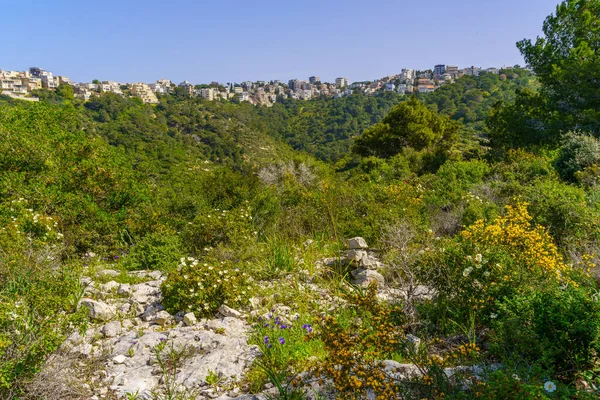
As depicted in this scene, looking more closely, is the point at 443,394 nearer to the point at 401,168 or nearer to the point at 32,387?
the point at 32,387

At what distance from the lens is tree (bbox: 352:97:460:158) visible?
73.0 feet

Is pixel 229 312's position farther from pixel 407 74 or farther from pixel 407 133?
pixel 407 74

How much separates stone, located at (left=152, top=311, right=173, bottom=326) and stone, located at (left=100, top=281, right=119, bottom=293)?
1003 mm

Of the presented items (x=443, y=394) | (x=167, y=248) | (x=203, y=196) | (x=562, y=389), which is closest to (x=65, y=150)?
(x=203, y=196)

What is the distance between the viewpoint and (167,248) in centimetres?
560

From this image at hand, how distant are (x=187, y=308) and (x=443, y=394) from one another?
9.02ft

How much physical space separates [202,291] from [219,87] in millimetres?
159198

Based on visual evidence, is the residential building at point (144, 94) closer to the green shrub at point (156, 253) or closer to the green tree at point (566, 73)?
the green tree at point (566, 73)

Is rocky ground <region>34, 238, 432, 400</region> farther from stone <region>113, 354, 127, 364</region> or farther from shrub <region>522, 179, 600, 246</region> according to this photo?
shrub <region>522, 179, 600, 246</region>

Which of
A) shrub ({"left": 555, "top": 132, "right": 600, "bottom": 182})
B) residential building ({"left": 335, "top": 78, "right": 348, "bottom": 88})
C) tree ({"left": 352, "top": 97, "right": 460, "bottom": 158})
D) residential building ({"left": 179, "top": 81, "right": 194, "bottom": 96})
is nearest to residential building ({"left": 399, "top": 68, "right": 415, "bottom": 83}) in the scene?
residential building ({"left": 335, "top": 78, "right": 348, "bottom": 88})

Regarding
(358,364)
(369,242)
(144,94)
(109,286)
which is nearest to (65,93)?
(144,94)

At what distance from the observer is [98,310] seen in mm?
3791

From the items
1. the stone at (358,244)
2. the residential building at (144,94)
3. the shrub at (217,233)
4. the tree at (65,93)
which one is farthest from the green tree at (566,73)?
the residential building at (144,94)

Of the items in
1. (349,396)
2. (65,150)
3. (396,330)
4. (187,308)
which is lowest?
(187,308)
